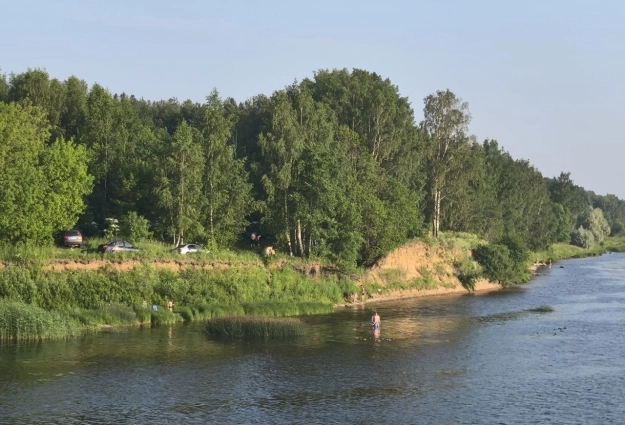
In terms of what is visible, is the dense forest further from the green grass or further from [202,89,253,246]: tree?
the green grass

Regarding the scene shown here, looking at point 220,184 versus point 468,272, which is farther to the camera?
point 468,272

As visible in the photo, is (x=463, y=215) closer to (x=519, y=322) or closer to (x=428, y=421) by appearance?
(x=519, y=322)

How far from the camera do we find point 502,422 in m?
38.8

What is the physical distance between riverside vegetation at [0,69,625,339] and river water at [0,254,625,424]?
8.22 meters

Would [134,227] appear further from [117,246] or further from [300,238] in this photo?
[300,238]

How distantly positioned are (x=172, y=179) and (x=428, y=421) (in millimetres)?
53975

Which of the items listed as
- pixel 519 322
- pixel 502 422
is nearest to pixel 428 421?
pixel 502 422

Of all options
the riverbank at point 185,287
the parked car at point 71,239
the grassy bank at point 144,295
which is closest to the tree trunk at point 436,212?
the riverbank at point 185,287

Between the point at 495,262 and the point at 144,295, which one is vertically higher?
the point at 495,262

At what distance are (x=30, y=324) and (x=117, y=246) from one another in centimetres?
1762

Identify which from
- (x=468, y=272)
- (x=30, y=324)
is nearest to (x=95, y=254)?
(x=30, y=324)

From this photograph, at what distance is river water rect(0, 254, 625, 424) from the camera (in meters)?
40.0

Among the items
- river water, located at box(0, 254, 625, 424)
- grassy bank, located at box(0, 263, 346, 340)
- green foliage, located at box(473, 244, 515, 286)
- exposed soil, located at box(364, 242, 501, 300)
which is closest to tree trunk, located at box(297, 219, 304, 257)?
grassy bank, located at box(0, 263, 346, 340)

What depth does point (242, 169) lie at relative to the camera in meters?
95.9
